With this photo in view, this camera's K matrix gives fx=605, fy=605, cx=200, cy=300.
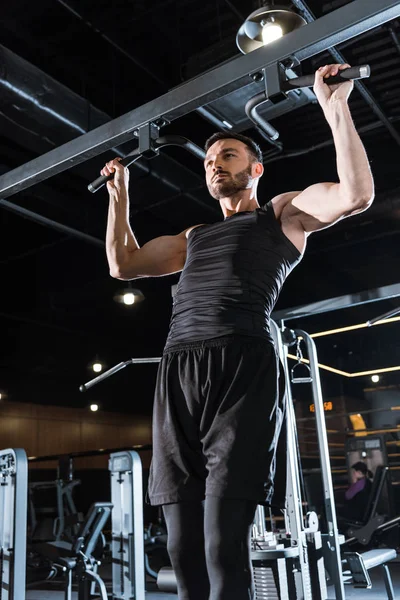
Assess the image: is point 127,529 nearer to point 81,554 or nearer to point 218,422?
point 81,554

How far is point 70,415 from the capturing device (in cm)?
1344

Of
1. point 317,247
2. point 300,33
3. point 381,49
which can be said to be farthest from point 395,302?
point 300,33

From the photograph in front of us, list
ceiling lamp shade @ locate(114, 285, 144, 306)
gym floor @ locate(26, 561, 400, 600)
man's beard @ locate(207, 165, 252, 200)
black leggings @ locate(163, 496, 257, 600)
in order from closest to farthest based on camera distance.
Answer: black leggings @ locate(163, 496, 257, 600)
man's beard @ locate(207, 165, 252, 200)
gym floor @ locate(26, 561, 400, 600)
ceiling lamp shade @ locate(114, 285, 144, 306)

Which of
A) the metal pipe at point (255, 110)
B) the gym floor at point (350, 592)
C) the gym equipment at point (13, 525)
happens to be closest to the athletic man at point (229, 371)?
the metal pipe at point (255, 110)

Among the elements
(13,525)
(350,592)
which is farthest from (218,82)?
(350,592)

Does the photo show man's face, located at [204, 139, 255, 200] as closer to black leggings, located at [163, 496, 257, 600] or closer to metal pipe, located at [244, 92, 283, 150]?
metal pipe, located at [244, 92, 283, 150]

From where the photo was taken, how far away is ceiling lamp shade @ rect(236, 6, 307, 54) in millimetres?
2811

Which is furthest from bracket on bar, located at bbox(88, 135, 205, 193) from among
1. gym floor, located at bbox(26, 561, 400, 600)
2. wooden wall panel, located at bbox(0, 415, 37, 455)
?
wooden wall panel, located at bbox(0, 415, 37, 455)

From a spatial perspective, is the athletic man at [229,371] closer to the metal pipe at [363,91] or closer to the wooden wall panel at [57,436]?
the metal pipe at [363,91]

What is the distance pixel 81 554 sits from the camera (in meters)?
4.30

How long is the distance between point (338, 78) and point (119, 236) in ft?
2.31

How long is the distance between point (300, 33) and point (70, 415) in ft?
41.8

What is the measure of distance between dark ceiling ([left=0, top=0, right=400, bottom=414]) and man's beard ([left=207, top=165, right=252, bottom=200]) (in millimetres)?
259

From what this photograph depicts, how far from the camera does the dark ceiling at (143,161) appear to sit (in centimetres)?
388
